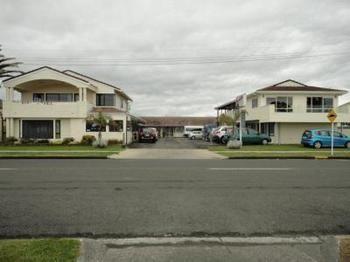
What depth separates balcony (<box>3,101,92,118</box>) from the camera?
97.8 feet

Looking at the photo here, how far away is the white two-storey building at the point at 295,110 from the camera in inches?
1261

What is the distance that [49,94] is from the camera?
109 feet

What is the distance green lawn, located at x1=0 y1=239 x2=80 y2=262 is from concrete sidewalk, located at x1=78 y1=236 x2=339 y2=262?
160 millimetres

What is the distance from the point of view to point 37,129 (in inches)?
1212

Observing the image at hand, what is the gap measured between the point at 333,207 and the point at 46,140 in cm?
2781

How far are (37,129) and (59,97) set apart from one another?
428 centimetres

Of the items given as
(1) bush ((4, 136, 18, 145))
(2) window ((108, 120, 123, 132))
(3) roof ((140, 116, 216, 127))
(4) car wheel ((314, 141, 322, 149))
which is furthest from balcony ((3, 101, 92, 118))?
(3) roof ((140, 116, 216, 127))

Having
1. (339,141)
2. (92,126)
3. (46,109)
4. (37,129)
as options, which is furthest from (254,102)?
(37,129)

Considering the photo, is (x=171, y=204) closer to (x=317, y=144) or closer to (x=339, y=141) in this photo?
(x=317, y=144)

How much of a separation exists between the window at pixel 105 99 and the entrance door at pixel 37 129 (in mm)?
5718

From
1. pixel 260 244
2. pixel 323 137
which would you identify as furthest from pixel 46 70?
pixel 260 244

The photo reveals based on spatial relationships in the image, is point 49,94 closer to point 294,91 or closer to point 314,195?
point 294,91

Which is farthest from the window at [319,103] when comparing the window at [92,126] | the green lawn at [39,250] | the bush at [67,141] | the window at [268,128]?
the green lawn at [39,250]

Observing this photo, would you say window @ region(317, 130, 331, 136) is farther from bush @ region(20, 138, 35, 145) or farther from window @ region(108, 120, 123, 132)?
bush @ region(20, 138, 35, 145)
